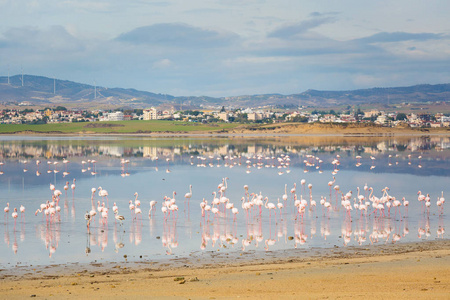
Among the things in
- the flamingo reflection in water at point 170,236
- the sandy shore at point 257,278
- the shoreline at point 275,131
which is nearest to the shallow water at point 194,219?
the flamingo reflection in water at point 170,236

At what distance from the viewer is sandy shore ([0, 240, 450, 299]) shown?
11.5 metres

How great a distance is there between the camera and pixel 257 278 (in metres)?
12.8

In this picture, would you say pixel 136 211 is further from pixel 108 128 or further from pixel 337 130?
pixel 108 128

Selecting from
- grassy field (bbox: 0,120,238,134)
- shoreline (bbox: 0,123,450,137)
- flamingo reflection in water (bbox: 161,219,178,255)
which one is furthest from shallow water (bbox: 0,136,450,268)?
grassy field (bbox: 0,120,238,134)

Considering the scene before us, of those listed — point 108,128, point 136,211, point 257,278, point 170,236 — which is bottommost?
point 170,236

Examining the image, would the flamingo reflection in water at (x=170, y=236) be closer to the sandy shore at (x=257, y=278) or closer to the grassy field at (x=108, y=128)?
the sandy shore at (x=257, y=278)

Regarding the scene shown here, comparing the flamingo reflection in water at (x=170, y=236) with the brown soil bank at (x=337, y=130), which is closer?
the flamingo reflection in water at (x=170, y=236)

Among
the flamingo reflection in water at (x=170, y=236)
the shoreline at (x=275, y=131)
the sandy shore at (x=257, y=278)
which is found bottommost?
the flamingo reflection in water at (x=170, y=236)

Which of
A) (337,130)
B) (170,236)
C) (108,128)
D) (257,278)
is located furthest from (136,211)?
(108,128)

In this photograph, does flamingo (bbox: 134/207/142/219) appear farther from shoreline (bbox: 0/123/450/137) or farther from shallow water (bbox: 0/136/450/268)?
shoreline (bbox: 0/123/450/137)

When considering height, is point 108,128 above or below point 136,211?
above

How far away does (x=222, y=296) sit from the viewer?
11352mm

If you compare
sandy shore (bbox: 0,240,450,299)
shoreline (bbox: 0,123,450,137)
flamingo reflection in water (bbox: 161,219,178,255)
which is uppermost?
shoreline (bbox: 0,123,450,137)

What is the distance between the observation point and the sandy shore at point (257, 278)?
11484 millimetres
